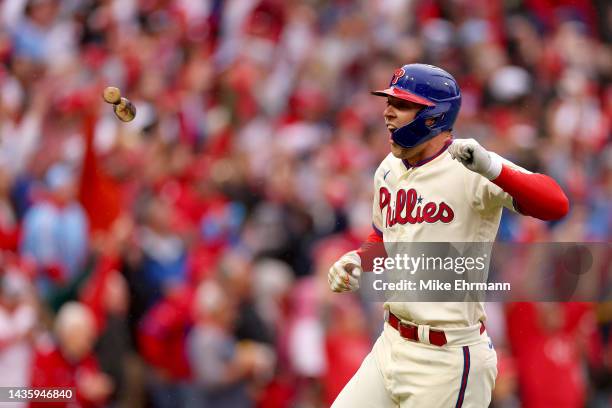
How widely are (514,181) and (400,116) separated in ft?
2.32

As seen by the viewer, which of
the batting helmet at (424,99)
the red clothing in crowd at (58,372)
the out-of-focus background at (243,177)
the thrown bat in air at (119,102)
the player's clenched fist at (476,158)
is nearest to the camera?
the player's clenched fist at (476,158)

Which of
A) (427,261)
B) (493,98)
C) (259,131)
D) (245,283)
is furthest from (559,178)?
(427,261)

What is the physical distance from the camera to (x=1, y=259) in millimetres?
7961

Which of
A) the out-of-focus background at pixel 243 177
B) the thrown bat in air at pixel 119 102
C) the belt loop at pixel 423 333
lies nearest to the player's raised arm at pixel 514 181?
the belt loop at pixel 423 333

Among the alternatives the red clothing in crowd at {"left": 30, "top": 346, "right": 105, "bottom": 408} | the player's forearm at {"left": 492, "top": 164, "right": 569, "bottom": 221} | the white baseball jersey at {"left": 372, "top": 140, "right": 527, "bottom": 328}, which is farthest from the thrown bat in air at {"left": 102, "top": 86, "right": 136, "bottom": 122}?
the red clothing in crowd at {"left": 30, "top": 346, "right": 105, "bottom": 408}

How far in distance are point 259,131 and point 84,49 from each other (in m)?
2.10

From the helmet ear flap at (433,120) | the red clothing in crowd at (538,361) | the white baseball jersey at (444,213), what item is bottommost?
the red clothing in crowd at (538,361)

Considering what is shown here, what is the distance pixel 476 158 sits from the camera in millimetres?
4297

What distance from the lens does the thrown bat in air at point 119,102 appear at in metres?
5.07

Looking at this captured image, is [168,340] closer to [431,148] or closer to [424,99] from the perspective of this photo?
[431,148]

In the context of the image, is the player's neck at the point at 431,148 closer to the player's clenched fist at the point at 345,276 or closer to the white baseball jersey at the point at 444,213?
the white baseball jersey at the point at 444,213

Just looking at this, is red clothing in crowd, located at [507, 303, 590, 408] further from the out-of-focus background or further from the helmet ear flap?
the helmet ear flap

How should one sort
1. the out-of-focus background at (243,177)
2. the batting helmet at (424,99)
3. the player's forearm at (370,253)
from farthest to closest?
the out-of-focus background at (243,177) < the player's forearm at (370,253) < the batting helmet at (424,99)

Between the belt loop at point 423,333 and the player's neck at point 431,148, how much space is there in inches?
27.4
